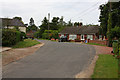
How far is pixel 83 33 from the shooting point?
4384cm

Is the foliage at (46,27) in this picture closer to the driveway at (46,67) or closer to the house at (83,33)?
the house at (83,33)

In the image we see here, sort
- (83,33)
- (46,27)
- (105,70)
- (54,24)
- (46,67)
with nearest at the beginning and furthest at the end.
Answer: (105,70)
(46,67)
(83,33)
(46,27)
(54,24)

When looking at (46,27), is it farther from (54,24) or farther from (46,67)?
(46,67)

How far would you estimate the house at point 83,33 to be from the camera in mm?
41719

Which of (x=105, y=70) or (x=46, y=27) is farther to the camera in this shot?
(x=46, y=27)

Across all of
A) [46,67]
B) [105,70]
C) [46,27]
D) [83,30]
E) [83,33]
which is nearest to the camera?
[105,70]

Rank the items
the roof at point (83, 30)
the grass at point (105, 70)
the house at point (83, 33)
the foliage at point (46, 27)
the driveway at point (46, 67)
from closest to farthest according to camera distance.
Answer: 1. the grass at point (105, 70)
2. the driveway at point (46, 67)
3. the house at point (83, 33)
4. the roof at point (83, 30)
5. the foliage at point (46, 27)

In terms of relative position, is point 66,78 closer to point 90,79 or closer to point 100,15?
point 90,79

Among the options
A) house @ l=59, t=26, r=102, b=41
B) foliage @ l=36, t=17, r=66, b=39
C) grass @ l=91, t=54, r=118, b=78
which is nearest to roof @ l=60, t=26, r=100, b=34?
house @ l=59, t=26, r=102, b=41

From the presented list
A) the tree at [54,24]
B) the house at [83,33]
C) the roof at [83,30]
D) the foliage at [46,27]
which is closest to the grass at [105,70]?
the house at [83,33]

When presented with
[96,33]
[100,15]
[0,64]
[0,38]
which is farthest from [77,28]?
[0,64]

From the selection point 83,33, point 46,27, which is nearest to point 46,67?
point 83,33

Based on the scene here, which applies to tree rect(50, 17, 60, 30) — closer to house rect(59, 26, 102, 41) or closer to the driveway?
house rect(59, 26, 102, 41)

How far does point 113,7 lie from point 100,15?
4.85 m
